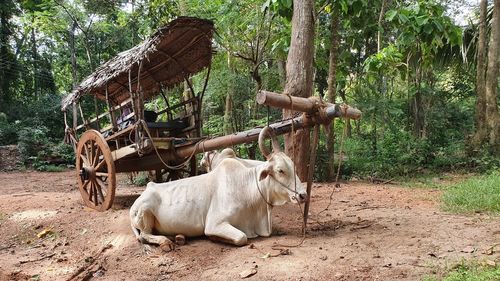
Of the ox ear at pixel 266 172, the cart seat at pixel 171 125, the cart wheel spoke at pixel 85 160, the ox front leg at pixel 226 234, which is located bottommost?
the ox front leg at pixel 226 234

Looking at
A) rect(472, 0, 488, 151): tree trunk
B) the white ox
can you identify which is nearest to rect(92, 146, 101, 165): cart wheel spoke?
the white ox

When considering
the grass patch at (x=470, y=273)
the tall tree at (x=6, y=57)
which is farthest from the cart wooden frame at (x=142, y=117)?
the tall tree at (x=6, y=57)

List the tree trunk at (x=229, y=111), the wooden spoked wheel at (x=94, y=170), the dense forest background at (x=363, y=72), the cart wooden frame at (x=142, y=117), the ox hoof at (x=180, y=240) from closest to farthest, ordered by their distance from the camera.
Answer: the ox hoof at (x=180, y=240), the cart wooden frame at (x=142, y=117), the wooden spoked wheel at (x=94, y=170), the dense forest background at (x=363, y=72), the tree trunk at (x=229, y=111)

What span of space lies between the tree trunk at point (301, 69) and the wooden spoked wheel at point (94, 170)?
9.64ft

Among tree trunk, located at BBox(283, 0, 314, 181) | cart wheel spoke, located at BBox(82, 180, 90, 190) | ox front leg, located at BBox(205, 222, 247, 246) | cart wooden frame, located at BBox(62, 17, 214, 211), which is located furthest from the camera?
cart wheel spoke, located at BBox(82, 180, 90, 190)

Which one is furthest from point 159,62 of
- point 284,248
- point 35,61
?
point 35,61

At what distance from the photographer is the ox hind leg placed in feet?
15.8

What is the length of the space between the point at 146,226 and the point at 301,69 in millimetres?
3246

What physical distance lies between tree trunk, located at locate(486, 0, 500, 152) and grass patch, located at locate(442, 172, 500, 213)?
390cm

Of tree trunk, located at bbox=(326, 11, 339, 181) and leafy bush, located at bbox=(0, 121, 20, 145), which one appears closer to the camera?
tree trunk, located at bbox=(326, 11, 339, 181)

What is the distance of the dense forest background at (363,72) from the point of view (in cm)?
834

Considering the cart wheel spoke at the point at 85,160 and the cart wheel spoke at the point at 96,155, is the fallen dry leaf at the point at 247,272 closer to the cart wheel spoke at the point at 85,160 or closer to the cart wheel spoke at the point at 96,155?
the cart wheel spoke at the point at 96,155

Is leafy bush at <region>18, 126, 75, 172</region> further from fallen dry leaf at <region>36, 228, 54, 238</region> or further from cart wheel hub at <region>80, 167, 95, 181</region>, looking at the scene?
fallen dry leaf at <region>36, 228, 54, 238</region>

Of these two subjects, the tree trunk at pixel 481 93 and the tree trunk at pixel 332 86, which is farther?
the tree trunk at pixel 481 93
